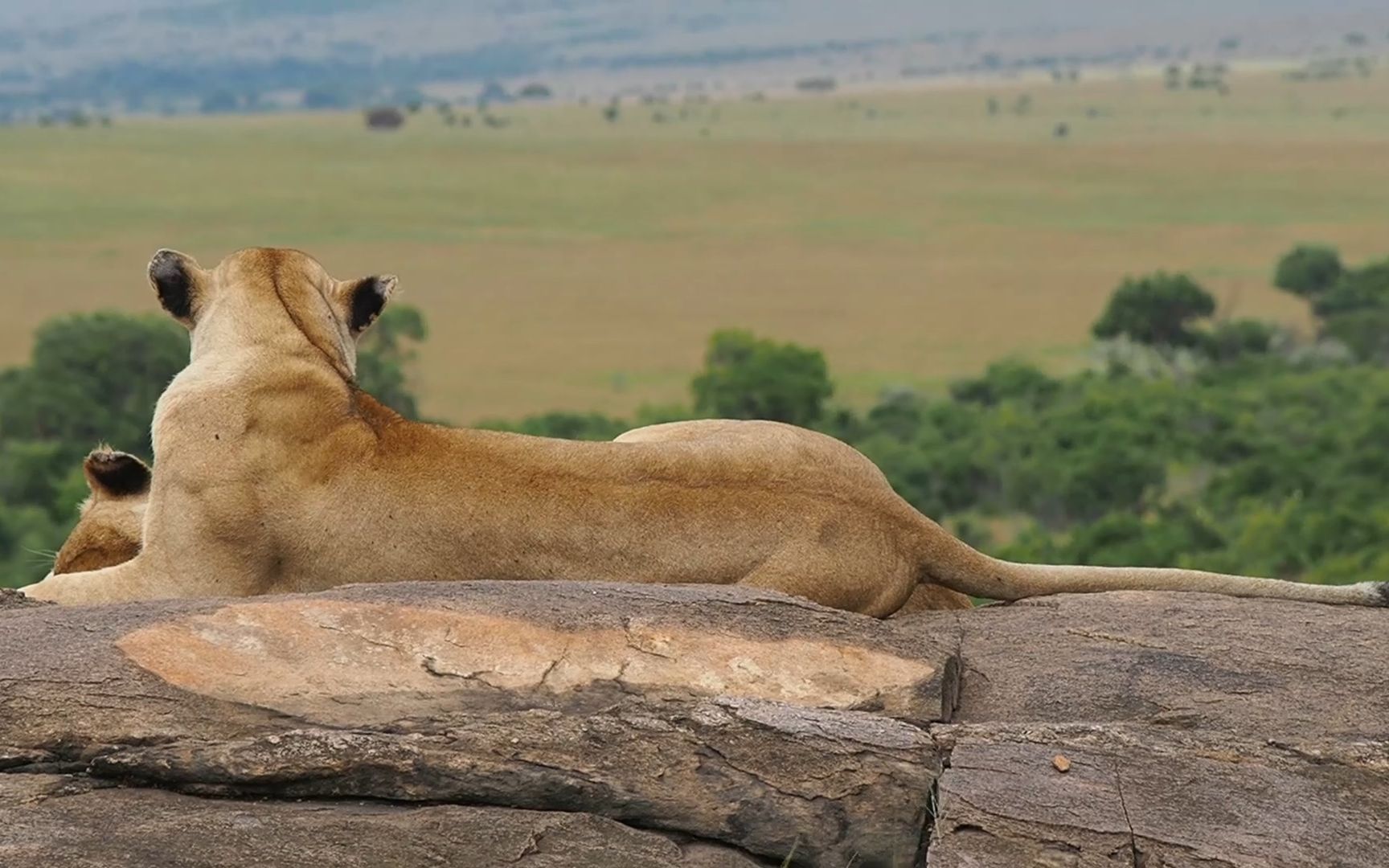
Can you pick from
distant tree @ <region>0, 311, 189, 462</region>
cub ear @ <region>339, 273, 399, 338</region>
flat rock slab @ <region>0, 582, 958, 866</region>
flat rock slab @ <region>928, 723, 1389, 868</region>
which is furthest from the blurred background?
flat rock slab @ <region>928, 723, 1389, 868</region>

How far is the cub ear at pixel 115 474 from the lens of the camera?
7.07 metres

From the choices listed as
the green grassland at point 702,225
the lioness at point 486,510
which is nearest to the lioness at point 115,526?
the lioness at point 486,510

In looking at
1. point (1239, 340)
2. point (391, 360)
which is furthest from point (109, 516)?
point (1239, 340)

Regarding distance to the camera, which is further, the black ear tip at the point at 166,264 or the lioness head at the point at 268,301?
the black ear tip at the point at 166,264

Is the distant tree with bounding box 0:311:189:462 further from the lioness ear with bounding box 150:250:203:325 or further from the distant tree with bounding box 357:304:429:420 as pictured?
the lioness ear with bounding box 150:250:203:325

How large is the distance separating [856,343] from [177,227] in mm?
29785

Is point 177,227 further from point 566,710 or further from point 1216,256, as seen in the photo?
point 566,710

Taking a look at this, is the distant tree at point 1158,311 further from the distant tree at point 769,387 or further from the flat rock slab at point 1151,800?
the flat rock slab at point 1151,800

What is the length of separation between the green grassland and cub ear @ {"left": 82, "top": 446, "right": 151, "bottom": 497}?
152 feet

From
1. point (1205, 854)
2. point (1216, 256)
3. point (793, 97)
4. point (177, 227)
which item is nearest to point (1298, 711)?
point (1205, 854)

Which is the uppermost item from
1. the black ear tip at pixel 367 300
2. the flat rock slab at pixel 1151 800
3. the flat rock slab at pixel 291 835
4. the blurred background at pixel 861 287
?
the black ear tip at pixel 367 300

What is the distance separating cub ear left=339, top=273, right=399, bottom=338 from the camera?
7.52 metres

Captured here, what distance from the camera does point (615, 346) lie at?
64.6 meters

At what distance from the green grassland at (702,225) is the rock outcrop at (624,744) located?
48.2 meters
